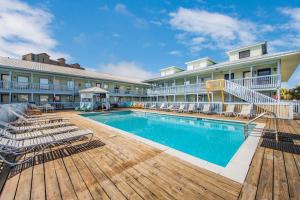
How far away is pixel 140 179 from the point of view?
8.06ft

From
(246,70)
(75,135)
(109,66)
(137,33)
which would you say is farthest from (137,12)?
(109,66)

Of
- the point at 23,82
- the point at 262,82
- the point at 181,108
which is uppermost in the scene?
the point at 23,82

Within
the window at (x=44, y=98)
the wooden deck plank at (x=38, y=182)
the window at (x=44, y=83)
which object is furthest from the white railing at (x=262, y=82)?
the window at (x=44, y=98)

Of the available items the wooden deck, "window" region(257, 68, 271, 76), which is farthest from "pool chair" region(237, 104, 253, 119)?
the wooden deck

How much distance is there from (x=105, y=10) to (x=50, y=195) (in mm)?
13123

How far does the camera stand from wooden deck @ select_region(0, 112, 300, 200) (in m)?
2.07

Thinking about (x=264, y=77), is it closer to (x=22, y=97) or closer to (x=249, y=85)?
(x=249, y=85)

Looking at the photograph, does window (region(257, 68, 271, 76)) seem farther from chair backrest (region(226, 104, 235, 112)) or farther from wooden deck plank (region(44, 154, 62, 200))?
wooden deck plank (region(44, 154, 62, 200))

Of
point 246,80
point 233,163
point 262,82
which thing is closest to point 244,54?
point 246,80

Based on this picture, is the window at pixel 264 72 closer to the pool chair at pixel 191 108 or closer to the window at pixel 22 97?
the pool chair at pixel 191 108

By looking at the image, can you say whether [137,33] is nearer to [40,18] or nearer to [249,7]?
[40,18]

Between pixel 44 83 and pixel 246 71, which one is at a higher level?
pixel 246 71

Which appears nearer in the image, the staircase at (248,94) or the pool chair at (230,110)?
the staircase at (248,94)

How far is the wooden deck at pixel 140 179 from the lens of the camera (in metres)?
2.07
